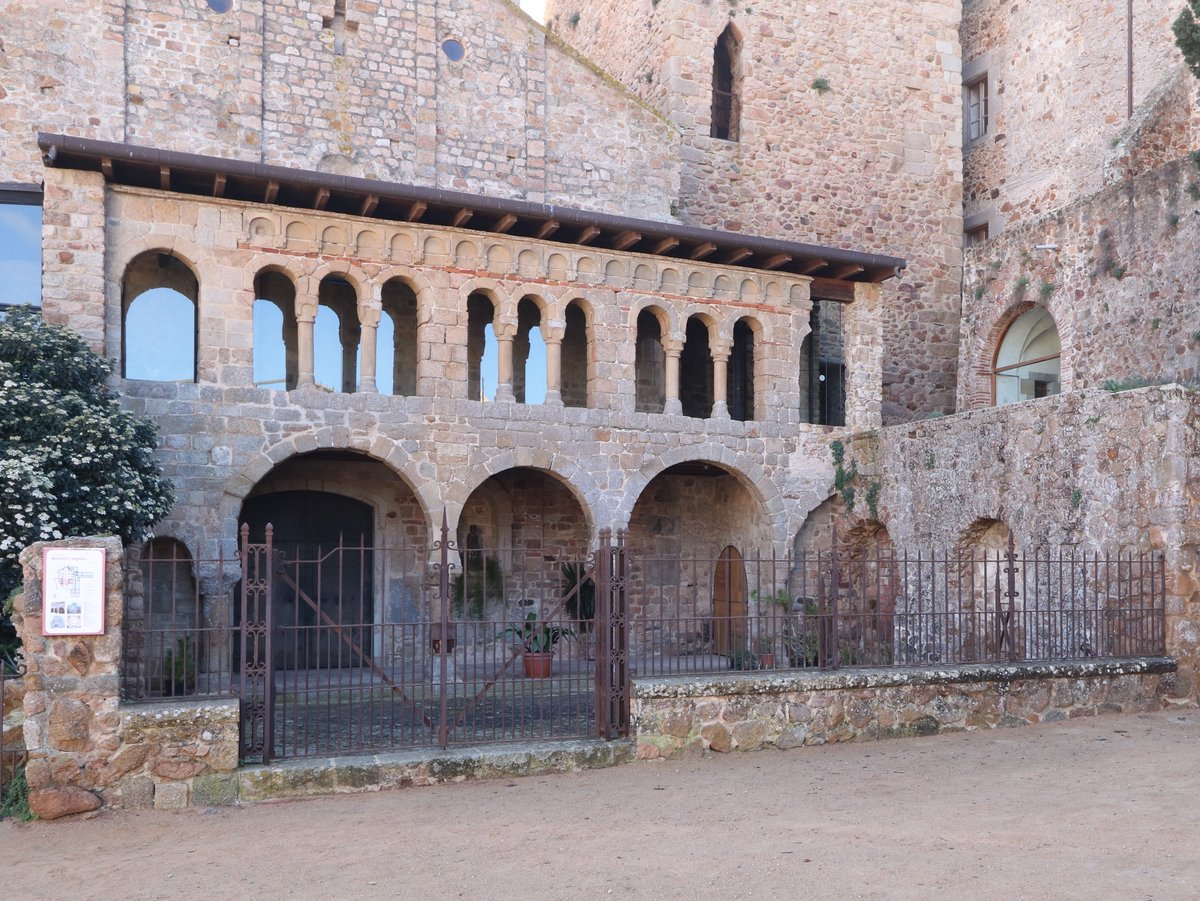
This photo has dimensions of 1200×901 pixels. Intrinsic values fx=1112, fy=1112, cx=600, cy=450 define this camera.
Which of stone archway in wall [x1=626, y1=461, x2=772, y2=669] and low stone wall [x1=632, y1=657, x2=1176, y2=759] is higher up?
stone archway in wall [x1=626, y1=461, x2=772, y2=669]

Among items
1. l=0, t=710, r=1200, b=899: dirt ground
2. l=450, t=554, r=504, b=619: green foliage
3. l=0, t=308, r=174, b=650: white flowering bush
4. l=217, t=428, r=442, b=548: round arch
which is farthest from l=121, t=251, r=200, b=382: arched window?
l=0, t=710, r=1200, b=899: dirt ground

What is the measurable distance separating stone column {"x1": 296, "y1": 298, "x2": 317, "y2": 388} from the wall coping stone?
17.8 ft

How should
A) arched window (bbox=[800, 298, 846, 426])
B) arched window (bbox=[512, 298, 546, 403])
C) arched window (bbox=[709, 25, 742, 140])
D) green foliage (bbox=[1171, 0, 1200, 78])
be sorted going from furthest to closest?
arched window (bbox=[709, 25, 742, 140])
arched window (bbox=[800, 298, 846, 426])
arched window (bbox=[512, 298, 546, 403])
green foliage (bbox=[1171, 0, 1200, 78])

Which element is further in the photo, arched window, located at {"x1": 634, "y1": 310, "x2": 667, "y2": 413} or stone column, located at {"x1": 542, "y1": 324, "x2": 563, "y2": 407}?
arched window, located at {"x1": 634, "y1": 310, "x2": 667, "y2": 413}

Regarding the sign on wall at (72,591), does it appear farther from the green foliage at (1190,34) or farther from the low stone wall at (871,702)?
the green foliage at (1190,34)

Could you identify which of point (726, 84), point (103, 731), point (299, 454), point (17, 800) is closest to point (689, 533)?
point (299, 454)

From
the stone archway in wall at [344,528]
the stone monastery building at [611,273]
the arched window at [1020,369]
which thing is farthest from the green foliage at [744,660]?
the arched window at [1020,369]

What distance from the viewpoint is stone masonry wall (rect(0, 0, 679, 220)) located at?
1269cm

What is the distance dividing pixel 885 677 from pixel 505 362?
5694 millimetres

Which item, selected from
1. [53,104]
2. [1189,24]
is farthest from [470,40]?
[1189,24]

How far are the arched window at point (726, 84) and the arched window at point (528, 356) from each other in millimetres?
5539

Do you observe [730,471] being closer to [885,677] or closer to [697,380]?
[697,380]

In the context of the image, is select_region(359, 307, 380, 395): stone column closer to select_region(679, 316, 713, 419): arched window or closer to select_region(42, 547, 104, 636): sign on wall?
select_region(679, 316, 713, 419): arched window

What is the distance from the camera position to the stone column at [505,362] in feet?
40.0
